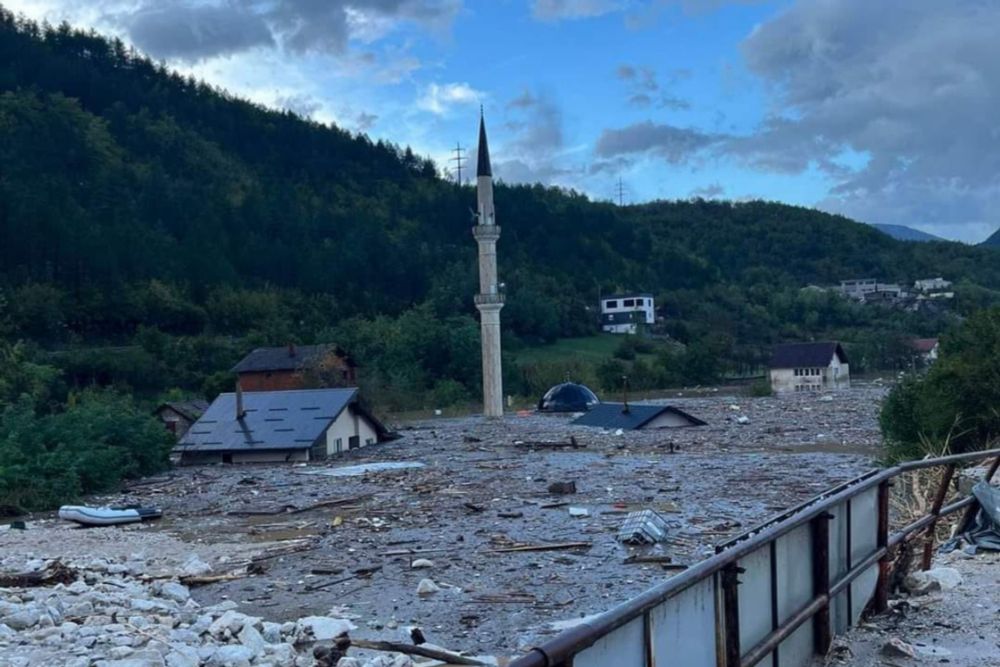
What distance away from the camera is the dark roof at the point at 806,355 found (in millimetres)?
61656

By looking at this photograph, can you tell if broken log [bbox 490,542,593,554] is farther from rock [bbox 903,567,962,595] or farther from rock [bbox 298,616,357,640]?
rock [bbox 903,567,962,595]

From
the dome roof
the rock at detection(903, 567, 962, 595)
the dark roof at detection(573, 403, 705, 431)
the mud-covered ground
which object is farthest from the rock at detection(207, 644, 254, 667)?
the dome roof

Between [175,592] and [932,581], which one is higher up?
[932,581]

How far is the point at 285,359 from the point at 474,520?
32177mm

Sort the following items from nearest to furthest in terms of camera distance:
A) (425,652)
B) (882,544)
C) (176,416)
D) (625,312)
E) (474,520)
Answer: (882,544), (425,652), (474,520), (176,416), (625,312)

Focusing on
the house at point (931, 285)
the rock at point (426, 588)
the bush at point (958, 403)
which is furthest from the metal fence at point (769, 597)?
the house at point (931, 285)

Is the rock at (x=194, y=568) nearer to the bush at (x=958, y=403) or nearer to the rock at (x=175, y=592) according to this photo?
the rock at (x=175, y=592)

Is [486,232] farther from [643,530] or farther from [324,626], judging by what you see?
[324,626]

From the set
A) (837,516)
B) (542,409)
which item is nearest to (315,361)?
(542,409)

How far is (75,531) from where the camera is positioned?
1891 cm

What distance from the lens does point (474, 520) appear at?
17766 millimetres

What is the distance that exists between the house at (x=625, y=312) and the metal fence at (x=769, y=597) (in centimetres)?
8463

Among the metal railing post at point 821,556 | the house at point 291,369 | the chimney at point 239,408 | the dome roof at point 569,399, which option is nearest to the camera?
the metal railing post at point 821,556

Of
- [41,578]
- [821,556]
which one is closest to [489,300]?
[41,578]
